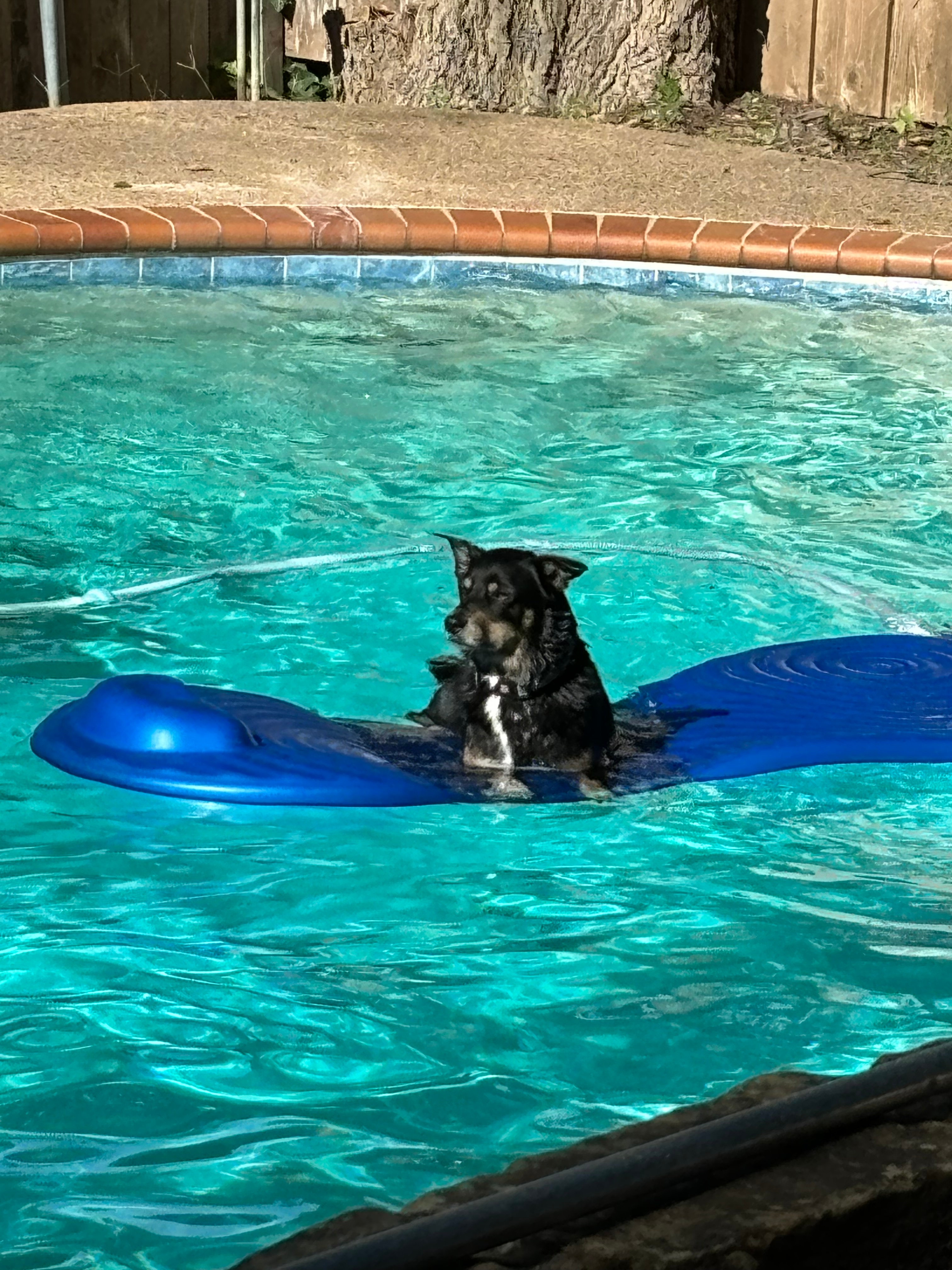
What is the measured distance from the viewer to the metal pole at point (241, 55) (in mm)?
14484

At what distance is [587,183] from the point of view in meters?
12.2

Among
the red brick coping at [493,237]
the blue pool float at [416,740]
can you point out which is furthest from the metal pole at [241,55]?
the blue pool float at [416,740]

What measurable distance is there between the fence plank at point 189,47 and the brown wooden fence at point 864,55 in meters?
4.94

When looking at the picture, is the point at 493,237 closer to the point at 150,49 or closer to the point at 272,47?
the point at 272,47

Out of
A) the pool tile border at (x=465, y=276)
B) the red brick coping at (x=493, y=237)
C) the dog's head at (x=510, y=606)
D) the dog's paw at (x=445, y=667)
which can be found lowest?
the dog's paw at (x=445, y=667)

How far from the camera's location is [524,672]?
15.0ft

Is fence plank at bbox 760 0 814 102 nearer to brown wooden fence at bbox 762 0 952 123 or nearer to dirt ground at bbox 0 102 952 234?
brown wooden fence at bbox 762 0 952 123

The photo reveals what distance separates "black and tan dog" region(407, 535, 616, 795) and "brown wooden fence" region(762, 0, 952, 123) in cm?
1078

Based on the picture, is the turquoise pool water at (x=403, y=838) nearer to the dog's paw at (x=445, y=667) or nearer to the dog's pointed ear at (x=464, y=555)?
the dog's paw at (x=445, y=667)

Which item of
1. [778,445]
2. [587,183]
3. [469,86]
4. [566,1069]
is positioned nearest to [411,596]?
[778,445]

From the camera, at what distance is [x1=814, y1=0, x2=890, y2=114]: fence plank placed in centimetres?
1411

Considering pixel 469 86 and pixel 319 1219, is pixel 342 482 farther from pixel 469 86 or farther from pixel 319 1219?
pixel 469 86

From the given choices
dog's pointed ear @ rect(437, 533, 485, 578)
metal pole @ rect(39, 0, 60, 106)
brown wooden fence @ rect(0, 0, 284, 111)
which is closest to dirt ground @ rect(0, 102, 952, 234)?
metal pole @ rect(39, 0, 60, 106)

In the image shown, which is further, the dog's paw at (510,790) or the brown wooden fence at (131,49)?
the brown wooden fence at (131,49)
